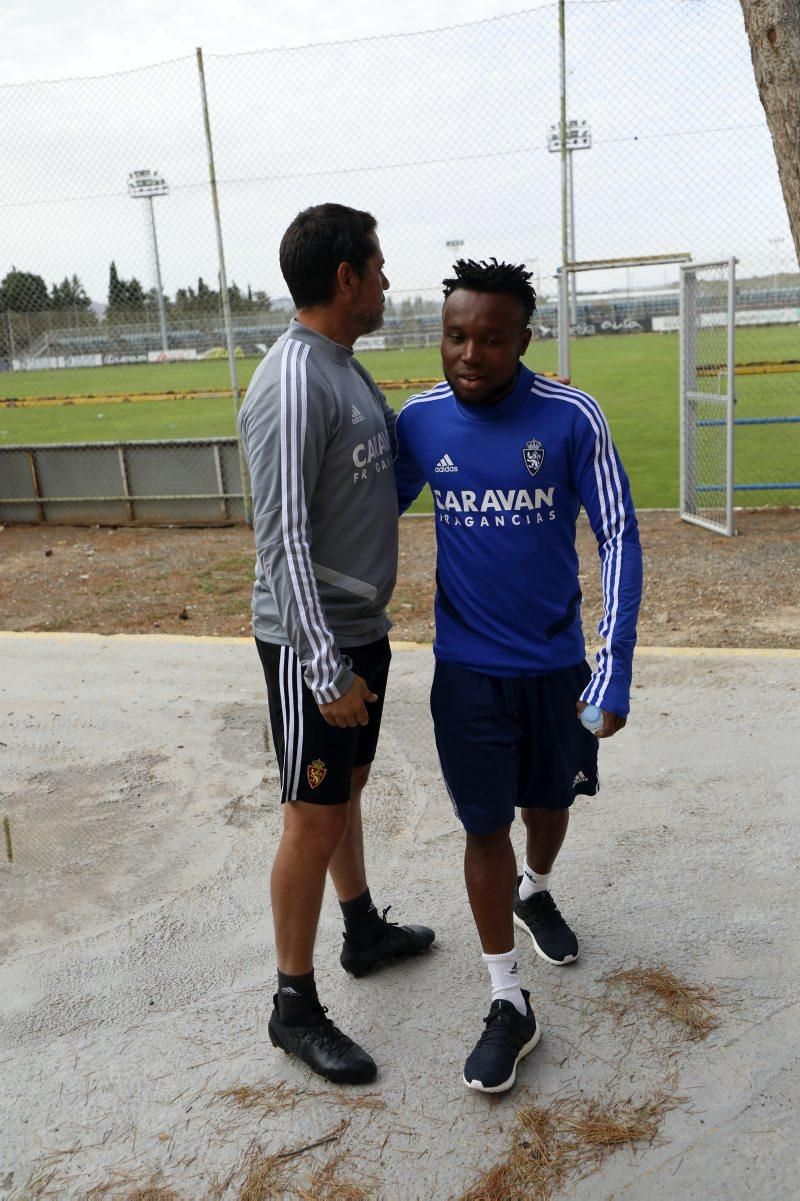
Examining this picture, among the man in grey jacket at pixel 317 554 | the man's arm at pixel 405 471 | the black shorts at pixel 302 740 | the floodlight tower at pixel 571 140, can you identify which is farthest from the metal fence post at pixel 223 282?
the black shorts at pixel 302 740

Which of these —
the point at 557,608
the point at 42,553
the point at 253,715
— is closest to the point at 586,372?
the point at 42,553

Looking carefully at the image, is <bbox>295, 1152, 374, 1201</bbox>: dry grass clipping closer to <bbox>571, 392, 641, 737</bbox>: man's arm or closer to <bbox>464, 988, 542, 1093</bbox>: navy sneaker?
<bbox>464, 988, 542, 1093</bbox>: navy sneaker

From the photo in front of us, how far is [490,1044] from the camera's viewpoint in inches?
102

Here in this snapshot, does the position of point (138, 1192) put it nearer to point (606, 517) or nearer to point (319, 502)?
point (319, 502)

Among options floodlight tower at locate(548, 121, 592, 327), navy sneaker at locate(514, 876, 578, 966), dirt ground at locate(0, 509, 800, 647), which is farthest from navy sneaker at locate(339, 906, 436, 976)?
floodlight tower at locate(548, 121, 592, 327)

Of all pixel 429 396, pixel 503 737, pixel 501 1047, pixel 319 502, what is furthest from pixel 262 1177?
pixel 429 396

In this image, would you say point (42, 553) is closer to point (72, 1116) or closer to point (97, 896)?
point (97, 896)

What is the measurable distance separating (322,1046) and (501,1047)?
0.44m

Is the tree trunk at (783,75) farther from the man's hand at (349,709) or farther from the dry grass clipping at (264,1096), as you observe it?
the dry grass clipping at (264,1096)

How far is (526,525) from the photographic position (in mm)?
2617

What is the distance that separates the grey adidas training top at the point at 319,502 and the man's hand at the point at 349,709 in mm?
22

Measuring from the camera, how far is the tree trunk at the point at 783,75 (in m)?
3.28

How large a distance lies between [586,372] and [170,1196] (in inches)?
1074

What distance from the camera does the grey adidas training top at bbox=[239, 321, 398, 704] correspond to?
2414 millimetres
